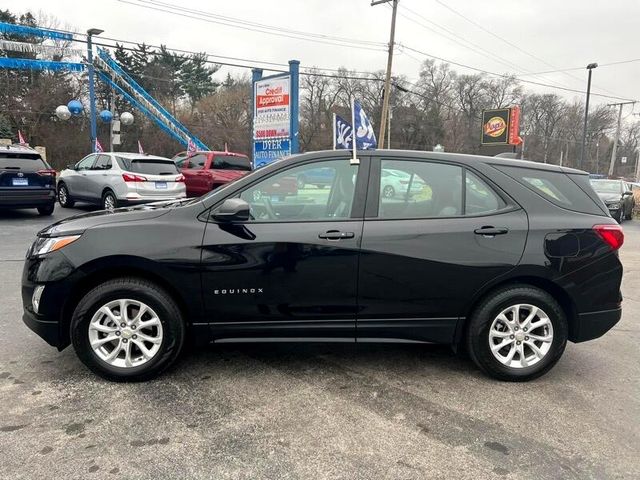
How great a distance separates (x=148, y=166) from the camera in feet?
39.9

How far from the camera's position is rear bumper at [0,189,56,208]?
35.6 feet

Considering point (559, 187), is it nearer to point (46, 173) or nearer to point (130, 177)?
point (130, 177)

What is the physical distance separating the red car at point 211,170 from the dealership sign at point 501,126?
82.9 ft

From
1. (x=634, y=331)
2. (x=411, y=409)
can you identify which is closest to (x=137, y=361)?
(x=411, y=409)

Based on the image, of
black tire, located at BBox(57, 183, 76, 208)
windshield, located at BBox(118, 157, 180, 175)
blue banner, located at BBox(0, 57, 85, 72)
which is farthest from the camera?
blue banner, located at BBox(0, 57, 85, 72)

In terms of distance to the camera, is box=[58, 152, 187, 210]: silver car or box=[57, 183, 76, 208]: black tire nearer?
box=[58, 152, 187, 210]: silver car

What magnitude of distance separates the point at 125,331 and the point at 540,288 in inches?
118

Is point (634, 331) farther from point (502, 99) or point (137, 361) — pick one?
point (502, 99)

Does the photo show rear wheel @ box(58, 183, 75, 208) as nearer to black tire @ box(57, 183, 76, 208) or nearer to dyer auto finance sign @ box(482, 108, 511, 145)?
black tire @ box(57, 183, 76, 208)

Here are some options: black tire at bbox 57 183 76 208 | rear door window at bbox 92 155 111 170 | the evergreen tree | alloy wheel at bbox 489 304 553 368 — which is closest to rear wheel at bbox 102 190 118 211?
rear door window at bbox 92 155 111 170

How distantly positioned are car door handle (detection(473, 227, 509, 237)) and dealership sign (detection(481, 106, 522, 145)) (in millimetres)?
34407

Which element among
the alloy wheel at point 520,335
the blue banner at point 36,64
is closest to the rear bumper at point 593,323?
the alloy wheel at point 520,335

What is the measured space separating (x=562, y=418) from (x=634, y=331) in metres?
2.51

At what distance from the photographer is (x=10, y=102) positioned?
36.3m
